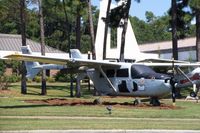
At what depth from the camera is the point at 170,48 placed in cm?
7819

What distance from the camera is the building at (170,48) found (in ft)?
241

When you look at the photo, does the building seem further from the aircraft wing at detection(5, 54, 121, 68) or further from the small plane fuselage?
the aircraft wing at detection(5, 54, 121, 68)

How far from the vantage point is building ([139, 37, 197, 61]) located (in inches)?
2892

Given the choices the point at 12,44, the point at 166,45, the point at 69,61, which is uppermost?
the point at 166,45

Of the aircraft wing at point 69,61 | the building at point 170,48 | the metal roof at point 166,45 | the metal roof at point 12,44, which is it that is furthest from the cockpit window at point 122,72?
the metal roof at point 166,45

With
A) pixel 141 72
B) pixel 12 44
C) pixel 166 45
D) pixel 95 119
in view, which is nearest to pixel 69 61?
pixel 141 72

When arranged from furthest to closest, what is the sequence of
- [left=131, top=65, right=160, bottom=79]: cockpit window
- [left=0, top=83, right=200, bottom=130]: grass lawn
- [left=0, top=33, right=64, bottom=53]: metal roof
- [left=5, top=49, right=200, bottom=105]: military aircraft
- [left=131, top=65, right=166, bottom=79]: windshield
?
1. [left=0, top=33, right=64, bottom=53]: metal roof
2. [left=131, top=65, right=160, bottom=79]: cockpit window
3. [left=131, top=65, right=166, bottom=79]: windshield
4. [left=5, top=49, right=200, bottom=105]: military aircraft
5. [left=0, top=83, right=200, bottom=130]: grass lawn

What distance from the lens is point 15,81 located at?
198 ft

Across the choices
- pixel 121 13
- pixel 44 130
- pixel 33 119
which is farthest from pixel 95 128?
pixel 121 13

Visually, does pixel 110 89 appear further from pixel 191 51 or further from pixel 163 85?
pixel 191 51

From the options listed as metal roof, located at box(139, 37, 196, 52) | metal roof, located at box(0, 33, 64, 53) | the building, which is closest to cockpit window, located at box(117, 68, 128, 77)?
metal roof, located at box(0, 33, 64, 53)

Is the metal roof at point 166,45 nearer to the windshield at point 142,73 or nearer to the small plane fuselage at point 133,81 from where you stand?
the small plane fuselage at point 133,81

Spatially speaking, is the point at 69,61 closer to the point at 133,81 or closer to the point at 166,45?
the point at 133,81

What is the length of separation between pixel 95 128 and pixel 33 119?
3.56 m
